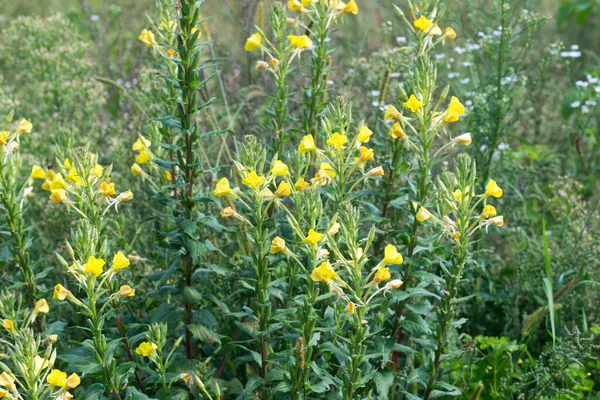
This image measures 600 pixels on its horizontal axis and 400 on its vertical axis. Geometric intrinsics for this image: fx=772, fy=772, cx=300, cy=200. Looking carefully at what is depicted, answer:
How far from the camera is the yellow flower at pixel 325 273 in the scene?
2.08 meters

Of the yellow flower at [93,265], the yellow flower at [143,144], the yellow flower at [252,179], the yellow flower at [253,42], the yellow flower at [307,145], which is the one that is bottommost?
the yellow flower at [93,265]

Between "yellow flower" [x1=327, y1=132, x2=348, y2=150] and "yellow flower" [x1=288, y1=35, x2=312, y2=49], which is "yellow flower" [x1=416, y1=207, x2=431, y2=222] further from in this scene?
"yellow flower" [x1=288, y1=35, x2=312, y2=49]

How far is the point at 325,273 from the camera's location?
2.09 meters

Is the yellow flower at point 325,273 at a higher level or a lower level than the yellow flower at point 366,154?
lower

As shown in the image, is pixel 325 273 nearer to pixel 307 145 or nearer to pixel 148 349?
pixel 307 145

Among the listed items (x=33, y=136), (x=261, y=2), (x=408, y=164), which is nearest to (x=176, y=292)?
(x=408, y=164)

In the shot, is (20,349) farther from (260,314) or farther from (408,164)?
(408,164)

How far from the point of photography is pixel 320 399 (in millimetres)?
2754

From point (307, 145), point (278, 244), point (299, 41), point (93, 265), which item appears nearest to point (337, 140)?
point (307, 145)

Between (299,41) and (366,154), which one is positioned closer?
(366,154)

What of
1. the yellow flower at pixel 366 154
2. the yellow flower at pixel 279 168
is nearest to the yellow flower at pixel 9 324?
the yellow flower at pixel 279 168

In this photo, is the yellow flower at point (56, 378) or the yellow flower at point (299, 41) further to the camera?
the yellow flower at point (299, 41)

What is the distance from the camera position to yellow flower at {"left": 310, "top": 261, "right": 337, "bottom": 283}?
208cm

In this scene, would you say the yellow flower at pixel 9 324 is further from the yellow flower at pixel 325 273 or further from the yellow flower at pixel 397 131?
the yellow flower at pixel 397 131
